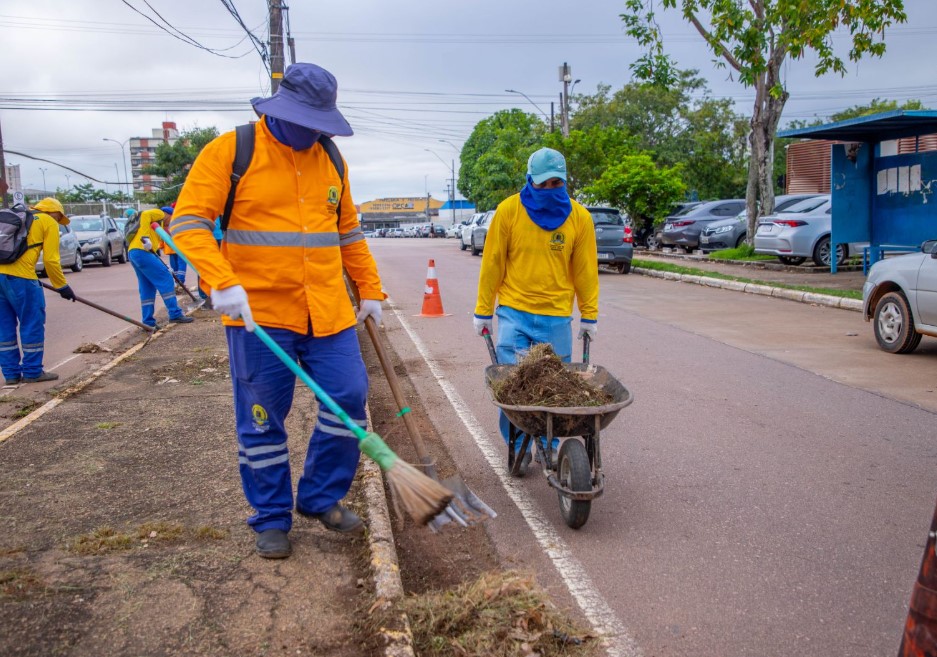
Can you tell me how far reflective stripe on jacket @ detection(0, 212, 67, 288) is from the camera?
8.05m

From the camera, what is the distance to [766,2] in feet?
57.8

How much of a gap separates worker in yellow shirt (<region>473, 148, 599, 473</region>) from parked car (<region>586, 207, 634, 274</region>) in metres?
14.9

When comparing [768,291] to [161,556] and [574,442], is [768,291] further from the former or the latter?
[161,556]

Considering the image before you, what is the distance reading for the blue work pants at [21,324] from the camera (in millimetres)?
8102

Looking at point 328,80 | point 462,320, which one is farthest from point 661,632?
point 462,320

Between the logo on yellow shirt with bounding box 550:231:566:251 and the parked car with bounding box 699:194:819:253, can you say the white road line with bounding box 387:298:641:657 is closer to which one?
the logo on yellow shirt with bounding box 550:231:566:251

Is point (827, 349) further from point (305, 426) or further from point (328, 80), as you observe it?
point (328, 80)

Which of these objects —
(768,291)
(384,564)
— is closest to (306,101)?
(384,564)

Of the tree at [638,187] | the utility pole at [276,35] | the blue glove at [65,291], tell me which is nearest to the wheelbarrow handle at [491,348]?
the blue glove at [65,291]

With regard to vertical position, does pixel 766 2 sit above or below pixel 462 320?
above

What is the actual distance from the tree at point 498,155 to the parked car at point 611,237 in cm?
2175

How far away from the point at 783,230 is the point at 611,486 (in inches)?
599

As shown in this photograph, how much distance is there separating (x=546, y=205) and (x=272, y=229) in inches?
70.5

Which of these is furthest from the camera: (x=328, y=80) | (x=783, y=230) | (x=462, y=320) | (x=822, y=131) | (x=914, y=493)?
(x=783, y=230)
